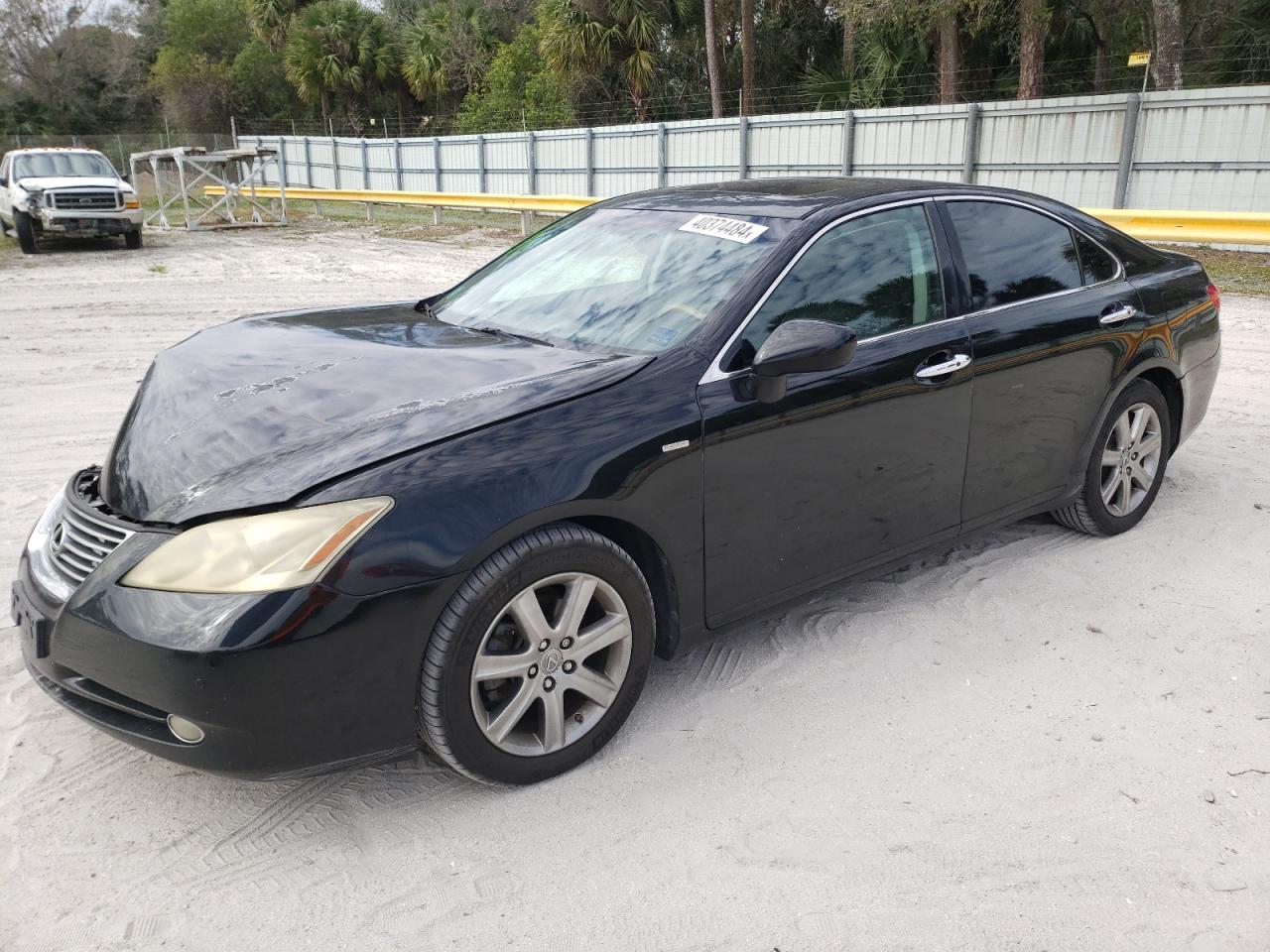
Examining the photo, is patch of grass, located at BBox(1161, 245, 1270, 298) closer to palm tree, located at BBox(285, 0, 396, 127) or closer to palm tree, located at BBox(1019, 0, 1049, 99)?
palm tree, located at BBox(1019, 0, 1049, 99)

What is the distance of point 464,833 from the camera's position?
278 centimetres

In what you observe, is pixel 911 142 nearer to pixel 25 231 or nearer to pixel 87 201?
pixel 87 201

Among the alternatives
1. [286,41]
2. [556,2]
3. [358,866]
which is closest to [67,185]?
→ [556,2]

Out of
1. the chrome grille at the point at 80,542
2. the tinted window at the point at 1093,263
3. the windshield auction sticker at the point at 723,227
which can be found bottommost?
the chrome grille at the point at 80,542

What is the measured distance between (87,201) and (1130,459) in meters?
17.7

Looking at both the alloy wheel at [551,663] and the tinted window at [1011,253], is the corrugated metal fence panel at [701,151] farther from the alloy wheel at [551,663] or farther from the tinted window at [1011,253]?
the alloy wheel at [551,663]

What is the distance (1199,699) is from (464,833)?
2.38m

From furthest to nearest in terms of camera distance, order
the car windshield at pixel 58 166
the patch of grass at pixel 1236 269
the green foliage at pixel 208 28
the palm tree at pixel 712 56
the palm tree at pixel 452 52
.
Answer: the green foliage at pixel 208 28 → the palm tree at pixel 452 52 → the palm tree at pixel 712 56 → the car windshield at pixel 58 166 → the patch of grass at pixel 1236 269

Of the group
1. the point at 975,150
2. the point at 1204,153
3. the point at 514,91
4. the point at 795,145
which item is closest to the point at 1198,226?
the point at 1204,153

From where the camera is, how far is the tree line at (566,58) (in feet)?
64.0

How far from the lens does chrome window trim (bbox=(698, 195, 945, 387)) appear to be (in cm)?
318

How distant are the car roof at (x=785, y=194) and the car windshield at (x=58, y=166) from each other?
17289mm

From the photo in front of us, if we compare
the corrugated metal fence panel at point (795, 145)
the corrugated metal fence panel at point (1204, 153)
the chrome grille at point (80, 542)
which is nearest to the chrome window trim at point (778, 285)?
the chrome grille at point (80, 542)

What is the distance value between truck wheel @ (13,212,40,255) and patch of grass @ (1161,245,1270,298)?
675 inches
